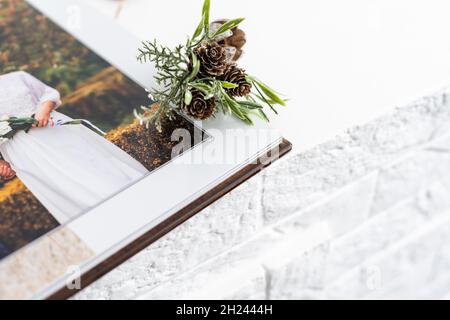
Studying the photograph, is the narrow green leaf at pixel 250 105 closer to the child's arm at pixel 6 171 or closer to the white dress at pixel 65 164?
the white dress at pixel 65 164

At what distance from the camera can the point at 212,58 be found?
50 cm

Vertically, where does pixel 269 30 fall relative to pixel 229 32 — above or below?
above

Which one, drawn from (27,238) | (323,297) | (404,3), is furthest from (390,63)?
(27,238)

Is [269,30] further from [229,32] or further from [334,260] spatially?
[334,260]

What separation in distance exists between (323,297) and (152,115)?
1.45 ft

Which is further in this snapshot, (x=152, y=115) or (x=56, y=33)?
(x=56, y=33)

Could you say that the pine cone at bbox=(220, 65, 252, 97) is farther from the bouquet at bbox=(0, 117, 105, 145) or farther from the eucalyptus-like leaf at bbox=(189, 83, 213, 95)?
the bouquet at bbox=(0, 117, 105, 145)

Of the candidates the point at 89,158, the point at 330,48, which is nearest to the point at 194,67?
the point at 89,158

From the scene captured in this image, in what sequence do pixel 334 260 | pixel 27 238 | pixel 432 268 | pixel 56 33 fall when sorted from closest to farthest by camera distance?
pixel 27 238 → pixel 56 33 → pixel 334 260 → pixel 432 268

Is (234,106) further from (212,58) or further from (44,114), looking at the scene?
(44,114)

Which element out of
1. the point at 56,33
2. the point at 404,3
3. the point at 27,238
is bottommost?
the point at 27,238

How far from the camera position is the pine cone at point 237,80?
509 millimetres

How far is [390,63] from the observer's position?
667 millimetres

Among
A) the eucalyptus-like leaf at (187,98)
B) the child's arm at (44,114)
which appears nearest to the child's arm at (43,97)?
the child's arm at (44,114)
